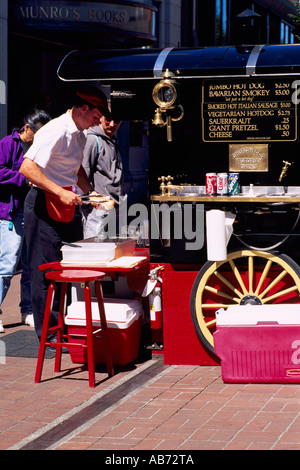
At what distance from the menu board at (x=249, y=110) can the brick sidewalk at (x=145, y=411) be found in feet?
6.05

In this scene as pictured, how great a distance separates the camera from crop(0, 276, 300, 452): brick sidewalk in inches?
191

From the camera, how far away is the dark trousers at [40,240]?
692 centimetres

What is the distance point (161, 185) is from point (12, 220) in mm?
1932

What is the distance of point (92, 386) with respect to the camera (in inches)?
239

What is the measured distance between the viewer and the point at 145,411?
17.8ft

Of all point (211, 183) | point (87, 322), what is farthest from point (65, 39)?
point (87, 322)

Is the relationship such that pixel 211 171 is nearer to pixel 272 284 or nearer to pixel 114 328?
pixel 272 284

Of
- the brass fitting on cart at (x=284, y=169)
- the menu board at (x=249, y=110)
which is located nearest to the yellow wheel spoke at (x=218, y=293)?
the brass fitting on cart at (x=284, y=169)

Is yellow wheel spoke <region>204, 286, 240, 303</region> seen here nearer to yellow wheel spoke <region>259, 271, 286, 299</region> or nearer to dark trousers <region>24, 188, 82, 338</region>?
yellow wheel spoke <region>259, 271, 286, 299</region>

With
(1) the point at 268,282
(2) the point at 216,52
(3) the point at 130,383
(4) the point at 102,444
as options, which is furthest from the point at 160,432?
(2) the point at 216,52

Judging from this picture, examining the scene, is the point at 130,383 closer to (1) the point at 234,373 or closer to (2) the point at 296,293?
(1) the point at 234,373

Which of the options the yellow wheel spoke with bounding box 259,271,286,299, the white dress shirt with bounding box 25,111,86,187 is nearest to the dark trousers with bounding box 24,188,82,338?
the white dress shirt with bounding box 25,111,86,187

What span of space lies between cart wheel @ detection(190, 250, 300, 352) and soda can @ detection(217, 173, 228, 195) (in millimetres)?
482

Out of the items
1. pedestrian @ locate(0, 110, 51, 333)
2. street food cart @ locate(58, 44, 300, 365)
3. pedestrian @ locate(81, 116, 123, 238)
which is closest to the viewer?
street food cart @ locate(58, 44, 300, 365)
